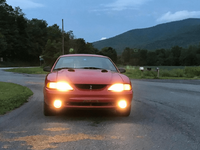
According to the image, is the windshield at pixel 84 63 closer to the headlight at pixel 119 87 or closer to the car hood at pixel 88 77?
the car hood at pixel 88 77

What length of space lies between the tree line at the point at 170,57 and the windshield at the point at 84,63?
349ft

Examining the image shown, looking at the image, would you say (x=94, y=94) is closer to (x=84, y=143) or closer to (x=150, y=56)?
(x=84, y=143)

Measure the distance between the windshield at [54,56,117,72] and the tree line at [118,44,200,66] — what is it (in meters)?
106

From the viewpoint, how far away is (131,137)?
3883 millimetres

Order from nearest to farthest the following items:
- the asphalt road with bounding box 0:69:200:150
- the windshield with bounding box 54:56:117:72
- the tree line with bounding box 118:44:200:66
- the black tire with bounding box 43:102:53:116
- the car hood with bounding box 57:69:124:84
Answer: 1. the asphalt road with bounding box 0:69:200:150
2. the car hood with bounding box 57:69:124:84
3. the black tire with bounding box 43:102:53:116
4. the windshield with bounding box 54:56:117:72
5. the tree line with bounding box 118:44:200:66

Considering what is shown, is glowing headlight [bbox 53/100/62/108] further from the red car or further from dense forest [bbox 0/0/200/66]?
dense forest [bbox 0/0/200/66]

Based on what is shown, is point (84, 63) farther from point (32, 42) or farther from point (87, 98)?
point (32, 42)

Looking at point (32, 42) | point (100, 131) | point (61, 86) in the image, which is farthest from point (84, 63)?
point (32, 42)

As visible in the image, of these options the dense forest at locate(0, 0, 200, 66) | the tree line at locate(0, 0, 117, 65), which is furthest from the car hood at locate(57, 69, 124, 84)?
the tree line at locate(0, 0, 117, 65)

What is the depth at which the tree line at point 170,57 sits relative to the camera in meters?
122

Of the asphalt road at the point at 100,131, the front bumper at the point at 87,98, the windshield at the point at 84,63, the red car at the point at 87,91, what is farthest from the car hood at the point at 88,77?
the asphalt road at the point at 100,131

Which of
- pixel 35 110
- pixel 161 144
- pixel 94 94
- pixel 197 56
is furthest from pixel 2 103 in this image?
pixel 197 56

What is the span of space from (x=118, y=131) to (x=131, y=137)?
1.32 ft

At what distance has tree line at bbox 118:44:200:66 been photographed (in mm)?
122188
